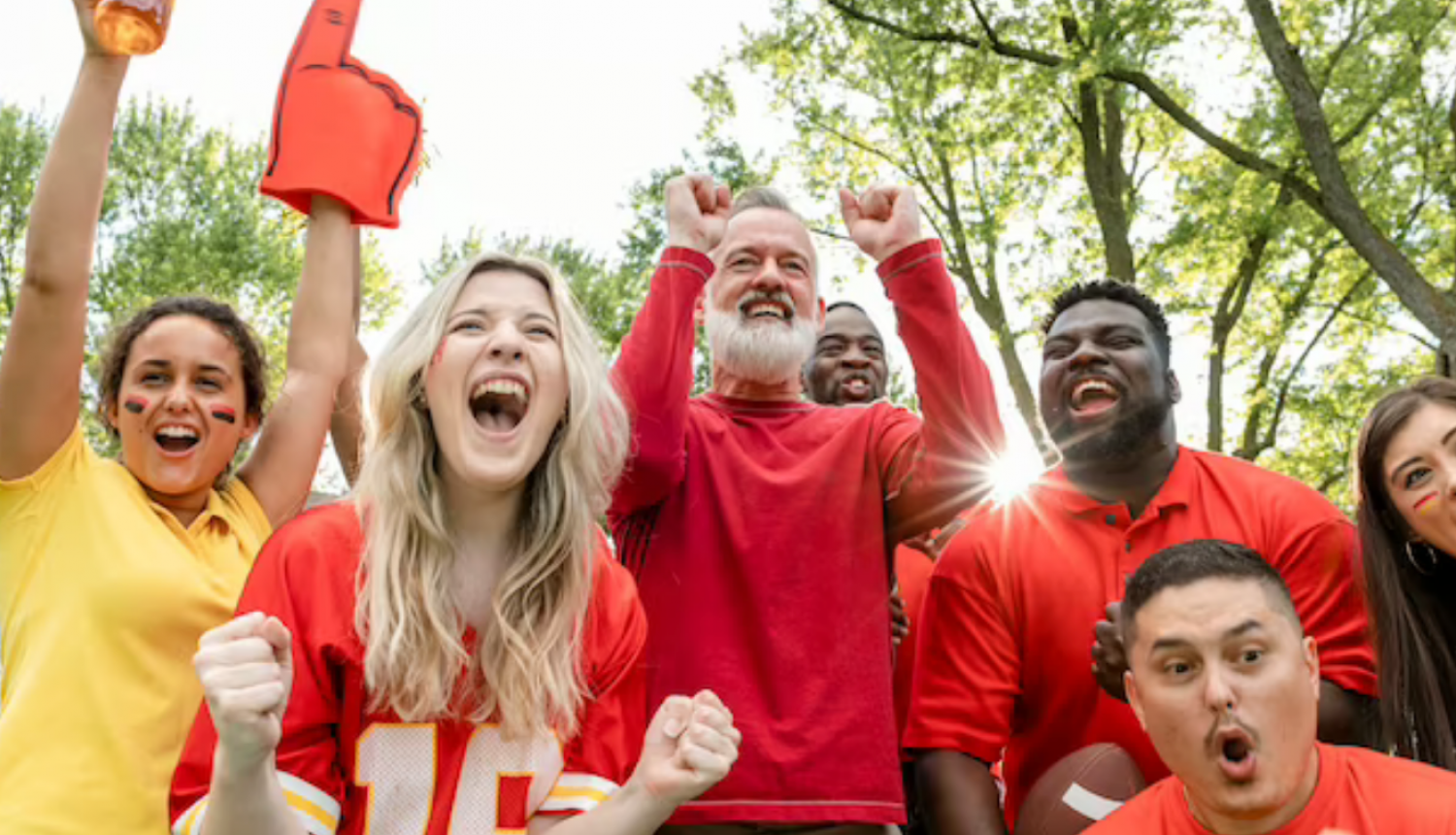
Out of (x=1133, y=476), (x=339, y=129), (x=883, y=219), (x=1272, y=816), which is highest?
(x=339, y=129)

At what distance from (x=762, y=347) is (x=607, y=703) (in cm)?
140

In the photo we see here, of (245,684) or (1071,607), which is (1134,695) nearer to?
(1071,607)

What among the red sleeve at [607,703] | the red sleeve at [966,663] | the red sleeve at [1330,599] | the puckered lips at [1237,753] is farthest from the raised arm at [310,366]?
the red sleeve at [1330,599]

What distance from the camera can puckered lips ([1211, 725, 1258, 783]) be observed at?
2.90 m

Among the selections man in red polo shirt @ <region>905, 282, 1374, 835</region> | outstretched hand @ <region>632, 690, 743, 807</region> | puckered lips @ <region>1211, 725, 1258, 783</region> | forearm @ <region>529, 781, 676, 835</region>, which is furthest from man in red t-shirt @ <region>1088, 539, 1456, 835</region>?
forearm @ <region>529, 781, 676, 835</region>

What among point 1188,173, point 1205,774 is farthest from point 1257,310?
point 1205,774

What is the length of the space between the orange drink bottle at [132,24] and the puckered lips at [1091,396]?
3.12 meters

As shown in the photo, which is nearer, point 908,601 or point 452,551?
point 452,551

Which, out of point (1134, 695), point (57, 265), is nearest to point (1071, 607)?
point (1134, 695)

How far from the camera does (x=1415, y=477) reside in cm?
377

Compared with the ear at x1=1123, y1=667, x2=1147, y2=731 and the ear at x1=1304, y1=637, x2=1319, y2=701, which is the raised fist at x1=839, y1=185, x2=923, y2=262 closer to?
the ear at x1=1123, y1=667, x2=1147, y2=731

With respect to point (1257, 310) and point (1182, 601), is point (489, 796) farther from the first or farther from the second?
point (1257, 310)

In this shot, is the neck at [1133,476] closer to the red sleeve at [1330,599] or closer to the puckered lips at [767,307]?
the red sleeve at [1330,599]

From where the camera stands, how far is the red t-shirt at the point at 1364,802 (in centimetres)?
289
